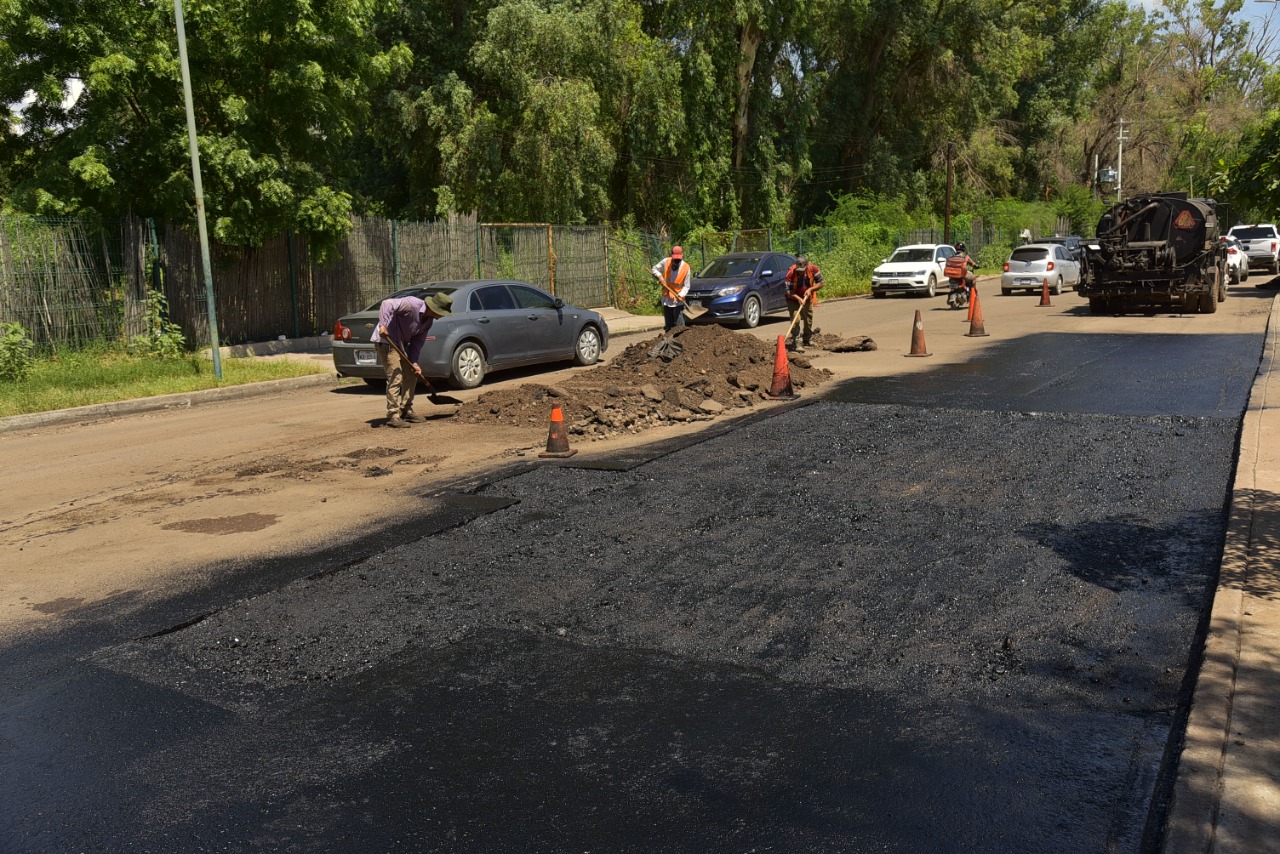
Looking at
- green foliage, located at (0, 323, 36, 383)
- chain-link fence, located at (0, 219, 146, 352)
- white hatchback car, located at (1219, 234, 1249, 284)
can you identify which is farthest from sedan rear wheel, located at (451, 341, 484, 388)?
white hatchback car, located at (1219, 234, 1249, 284)

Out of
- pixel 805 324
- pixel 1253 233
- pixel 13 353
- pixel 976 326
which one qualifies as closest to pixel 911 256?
pixel 1253 233

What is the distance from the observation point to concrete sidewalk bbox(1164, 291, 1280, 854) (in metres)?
3.32

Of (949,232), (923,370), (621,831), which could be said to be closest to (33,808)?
(621,831)

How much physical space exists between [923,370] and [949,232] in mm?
37426

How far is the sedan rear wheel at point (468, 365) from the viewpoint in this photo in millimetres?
14547

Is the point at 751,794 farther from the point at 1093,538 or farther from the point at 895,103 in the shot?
the point at 895,103

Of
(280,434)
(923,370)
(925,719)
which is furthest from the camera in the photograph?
(923,370)

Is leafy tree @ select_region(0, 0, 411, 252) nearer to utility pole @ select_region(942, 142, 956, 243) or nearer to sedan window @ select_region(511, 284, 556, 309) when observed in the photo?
sedan window @ select_region(511, 284, 556, 309)

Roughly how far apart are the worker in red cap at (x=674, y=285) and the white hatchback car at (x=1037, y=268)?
65.0ft

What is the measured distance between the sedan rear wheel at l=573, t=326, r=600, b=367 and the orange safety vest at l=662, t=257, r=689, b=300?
1414 mm

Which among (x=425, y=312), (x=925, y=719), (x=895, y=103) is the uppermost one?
(x=895, y=103)

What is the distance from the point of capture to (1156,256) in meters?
23.6

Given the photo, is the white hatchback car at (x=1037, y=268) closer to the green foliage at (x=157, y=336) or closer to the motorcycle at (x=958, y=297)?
the motorcycle at (x=958, y=297)

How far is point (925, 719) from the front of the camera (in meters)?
4.30
